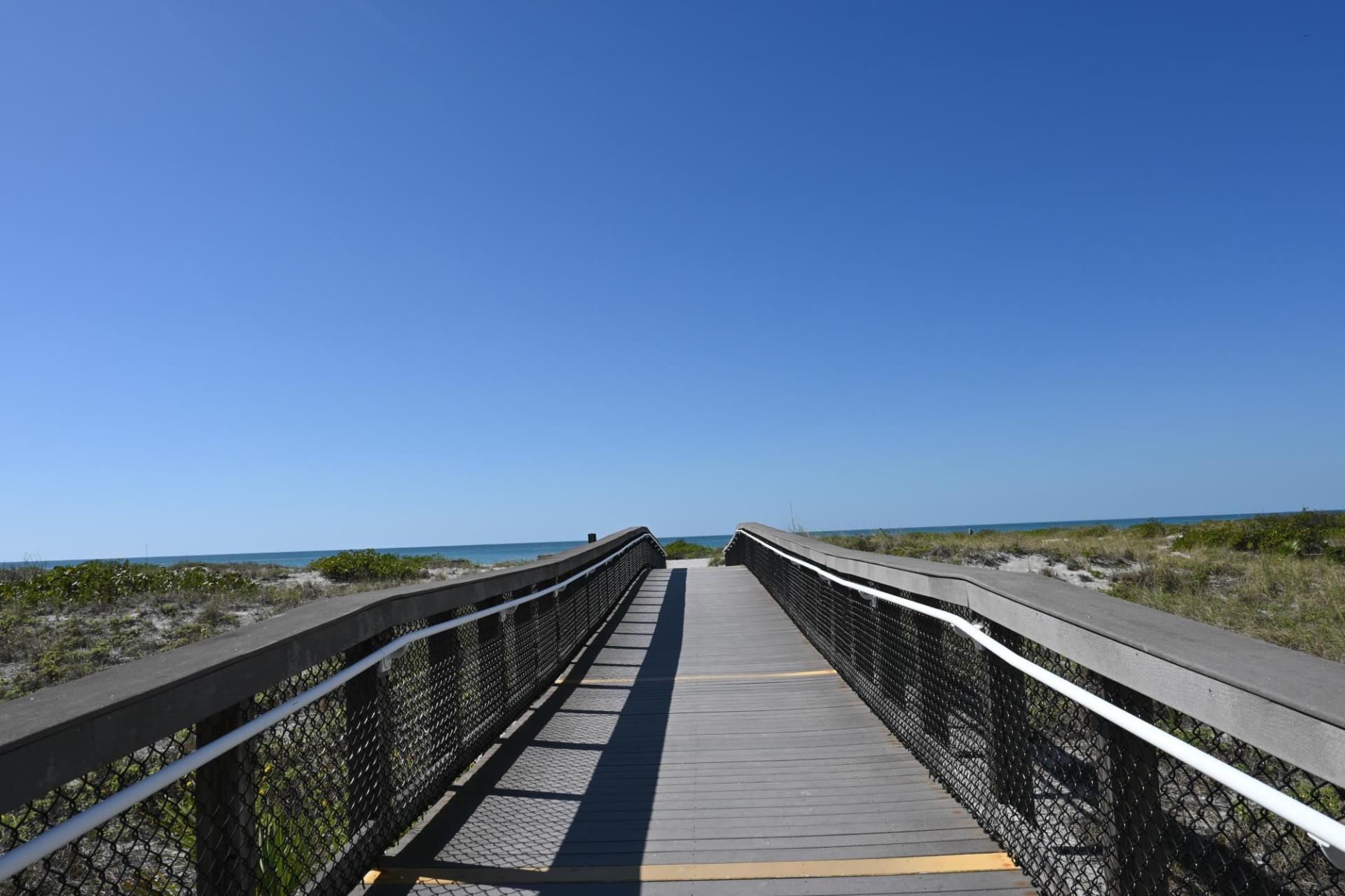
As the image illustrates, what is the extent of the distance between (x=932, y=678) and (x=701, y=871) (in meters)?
1.53

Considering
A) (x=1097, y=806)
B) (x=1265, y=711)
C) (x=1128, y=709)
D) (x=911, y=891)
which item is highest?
(x=1265, y=711)

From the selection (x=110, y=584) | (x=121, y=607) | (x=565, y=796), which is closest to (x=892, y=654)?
(x=565, y=796)

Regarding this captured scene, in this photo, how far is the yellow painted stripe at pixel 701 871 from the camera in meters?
2.80

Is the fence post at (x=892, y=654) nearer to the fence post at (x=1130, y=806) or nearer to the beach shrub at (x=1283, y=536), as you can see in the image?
the fence post at (x=1130, y=806)

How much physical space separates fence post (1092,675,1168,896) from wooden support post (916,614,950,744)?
4.48 feet

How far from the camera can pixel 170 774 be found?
1760 millimetres


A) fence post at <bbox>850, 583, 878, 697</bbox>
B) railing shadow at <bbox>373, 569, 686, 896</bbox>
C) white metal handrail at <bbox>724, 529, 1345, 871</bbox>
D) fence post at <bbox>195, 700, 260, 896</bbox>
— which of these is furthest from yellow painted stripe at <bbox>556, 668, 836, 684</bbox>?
fence post at <bbox>195, 700, 260, 896</bbox>

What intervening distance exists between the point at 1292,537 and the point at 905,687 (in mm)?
14389

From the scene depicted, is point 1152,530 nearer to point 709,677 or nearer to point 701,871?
point 709,677

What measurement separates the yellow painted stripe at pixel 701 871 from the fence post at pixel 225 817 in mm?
710

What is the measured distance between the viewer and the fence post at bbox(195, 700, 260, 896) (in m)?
2.10

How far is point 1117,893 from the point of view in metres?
2.24

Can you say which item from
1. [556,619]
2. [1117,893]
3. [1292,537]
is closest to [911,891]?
[1117,893]

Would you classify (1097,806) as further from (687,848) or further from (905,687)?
(905,687)
